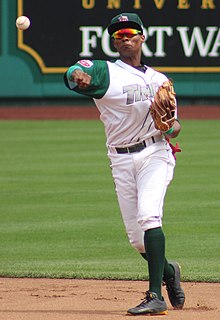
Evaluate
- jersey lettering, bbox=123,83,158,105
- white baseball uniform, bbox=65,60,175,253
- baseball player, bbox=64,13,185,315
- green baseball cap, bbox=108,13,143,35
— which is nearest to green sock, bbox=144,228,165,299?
baseball player, bbox=64,13,185,315

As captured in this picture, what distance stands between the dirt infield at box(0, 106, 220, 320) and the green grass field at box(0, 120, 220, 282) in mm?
305

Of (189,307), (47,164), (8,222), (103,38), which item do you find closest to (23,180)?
(47,164)

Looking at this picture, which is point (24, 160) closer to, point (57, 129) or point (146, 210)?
point (57, 129)

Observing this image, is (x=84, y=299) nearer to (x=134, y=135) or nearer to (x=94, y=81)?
(x=134, y=135)

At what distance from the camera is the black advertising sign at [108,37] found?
20984 millimetres

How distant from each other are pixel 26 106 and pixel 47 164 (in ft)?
27.2

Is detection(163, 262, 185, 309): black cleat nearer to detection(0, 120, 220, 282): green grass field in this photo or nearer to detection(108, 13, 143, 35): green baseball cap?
detection(0, 120, 220, 282): green grass field

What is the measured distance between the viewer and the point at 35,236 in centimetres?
893

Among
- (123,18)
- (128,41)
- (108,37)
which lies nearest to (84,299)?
(128,41)

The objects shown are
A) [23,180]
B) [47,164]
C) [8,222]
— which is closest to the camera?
[8,222]

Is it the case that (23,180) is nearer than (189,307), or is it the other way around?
(189,307)

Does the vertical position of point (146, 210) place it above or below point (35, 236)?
above

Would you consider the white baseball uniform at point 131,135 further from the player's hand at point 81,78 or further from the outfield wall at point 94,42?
the outfield wall at point 94,42

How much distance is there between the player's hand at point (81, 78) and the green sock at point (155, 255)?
3.02 feet
